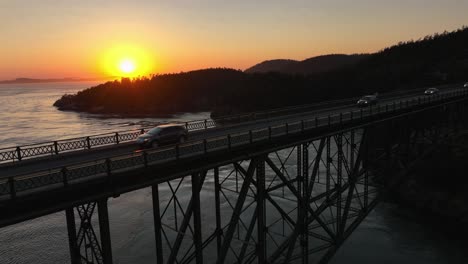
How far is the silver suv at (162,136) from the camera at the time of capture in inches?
849

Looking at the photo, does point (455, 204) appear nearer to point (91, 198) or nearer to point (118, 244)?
point (118, 244)

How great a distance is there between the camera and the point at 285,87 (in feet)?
513

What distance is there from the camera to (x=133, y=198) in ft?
140

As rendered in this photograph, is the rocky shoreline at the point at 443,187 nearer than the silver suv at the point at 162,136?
No

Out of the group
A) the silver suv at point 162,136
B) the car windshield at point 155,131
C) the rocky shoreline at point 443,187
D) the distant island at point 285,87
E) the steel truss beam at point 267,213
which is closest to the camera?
the steel truss beam at point 267,213

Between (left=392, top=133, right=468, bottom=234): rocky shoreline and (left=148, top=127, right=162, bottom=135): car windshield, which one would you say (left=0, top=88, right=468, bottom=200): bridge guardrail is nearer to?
(left=148, top=127, right=162, bottom=135): car windshield

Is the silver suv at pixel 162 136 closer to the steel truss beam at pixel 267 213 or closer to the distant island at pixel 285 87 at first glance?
the steel truss beam at pixel 267 213

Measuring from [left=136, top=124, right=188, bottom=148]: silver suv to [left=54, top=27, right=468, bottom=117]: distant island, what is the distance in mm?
104108

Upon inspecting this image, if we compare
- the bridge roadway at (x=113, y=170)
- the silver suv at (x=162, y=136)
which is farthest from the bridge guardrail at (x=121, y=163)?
→ the silver suv at (x=162, y=136)

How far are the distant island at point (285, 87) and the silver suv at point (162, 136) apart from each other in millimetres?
104108

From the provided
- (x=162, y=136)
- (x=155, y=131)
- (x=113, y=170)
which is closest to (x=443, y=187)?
(x=162, y=136)

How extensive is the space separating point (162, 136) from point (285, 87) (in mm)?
137907

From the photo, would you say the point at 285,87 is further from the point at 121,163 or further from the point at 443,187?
the point at 121,163

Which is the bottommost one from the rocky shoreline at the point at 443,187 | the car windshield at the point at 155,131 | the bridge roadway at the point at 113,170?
the rocky shoreline at the point at 443,187
